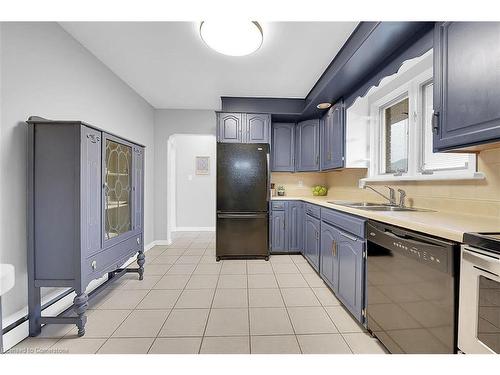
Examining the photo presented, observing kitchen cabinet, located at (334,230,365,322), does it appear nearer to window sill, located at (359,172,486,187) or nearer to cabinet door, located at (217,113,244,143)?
window sill, located at (359,172,486,187)

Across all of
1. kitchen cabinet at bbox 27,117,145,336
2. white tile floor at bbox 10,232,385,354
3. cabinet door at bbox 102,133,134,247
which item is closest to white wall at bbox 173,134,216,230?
white tile floor at bbox 10,232,385,354

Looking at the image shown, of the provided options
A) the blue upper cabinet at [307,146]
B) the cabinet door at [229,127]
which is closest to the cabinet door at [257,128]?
the cabinet door at [229,127]

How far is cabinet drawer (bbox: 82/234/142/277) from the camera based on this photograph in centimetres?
160

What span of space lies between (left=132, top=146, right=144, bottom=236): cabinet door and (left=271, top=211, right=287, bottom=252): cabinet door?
1819 mm

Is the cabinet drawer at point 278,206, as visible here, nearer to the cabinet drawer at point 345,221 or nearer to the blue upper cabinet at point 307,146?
the blue upper cabinet at point 307,146

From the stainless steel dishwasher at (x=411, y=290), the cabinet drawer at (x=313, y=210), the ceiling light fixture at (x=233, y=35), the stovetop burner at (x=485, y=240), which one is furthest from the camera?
the cabinet drawer at (x=313, y=210)

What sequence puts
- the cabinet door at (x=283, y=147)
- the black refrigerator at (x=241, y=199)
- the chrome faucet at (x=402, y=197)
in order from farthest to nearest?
the cabinet door at (x=283, y=147) < the black refrigerator at (x=241, y=199) < the chrome faucet at (x=402, y=197)

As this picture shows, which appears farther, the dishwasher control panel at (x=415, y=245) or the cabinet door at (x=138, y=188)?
the cabinet door at (x=138, y=188)

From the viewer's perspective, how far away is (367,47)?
1728mm

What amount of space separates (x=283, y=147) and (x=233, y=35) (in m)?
2.15

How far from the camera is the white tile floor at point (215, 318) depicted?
1448mm

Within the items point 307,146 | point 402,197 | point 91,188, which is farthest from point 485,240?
point 307,146

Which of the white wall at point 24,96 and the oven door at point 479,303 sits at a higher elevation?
the white wall at point 24,96

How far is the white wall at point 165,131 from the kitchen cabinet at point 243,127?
0.60 metres
